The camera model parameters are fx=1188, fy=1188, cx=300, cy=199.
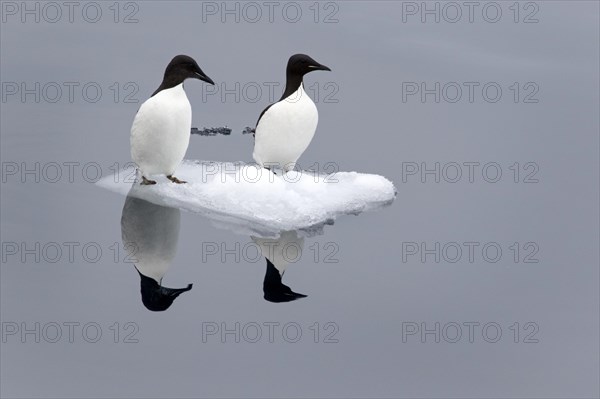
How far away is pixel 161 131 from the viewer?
319 inches

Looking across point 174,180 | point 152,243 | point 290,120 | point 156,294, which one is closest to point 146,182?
point 174,180

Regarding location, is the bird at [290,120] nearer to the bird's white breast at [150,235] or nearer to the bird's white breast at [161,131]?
the bird's white breast at [161,131]

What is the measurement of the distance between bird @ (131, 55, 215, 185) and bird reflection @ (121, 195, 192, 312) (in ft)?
1.04

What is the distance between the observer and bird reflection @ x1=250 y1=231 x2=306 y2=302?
6.91m

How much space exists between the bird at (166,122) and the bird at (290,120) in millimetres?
583

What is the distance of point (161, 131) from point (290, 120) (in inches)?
36.2

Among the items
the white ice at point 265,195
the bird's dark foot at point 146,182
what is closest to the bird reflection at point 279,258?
the white ice at point 265,195

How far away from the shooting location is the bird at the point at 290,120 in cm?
835

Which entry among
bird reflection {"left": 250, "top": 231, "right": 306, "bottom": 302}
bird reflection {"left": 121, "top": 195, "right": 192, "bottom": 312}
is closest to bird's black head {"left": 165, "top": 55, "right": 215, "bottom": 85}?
bird reflection {"left": 121, "top": 195, "right": 192, "bottom": 312}

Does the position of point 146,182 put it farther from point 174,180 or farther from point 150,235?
point 150,235

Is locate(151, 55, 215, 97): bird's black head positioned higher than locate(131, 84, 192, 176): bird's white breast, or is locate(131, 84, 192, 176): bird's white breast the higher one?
locate(151, 55, 215, 97): bird's black head

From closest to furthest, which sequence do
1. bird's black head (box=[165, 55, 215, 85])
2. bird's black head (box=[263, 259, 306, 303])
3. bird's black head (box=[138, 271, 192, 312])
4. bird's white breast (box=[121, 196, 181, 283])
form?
bird's black head (box=[138, 271, 192, 312]) → bird's black head (box=[263, 259, 306, 303]) → bird's white breast (box=[121, 196, 181, 283]) → bird's black head (box=[165, 55, 215, 85])

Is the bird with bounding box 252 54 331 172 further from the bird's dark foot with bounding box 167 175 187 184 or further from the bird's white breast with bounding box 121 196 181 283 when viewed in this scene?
the bird's white breast with bounding box 121 196 181 283

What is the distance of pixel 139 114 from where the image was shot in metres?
8.16
